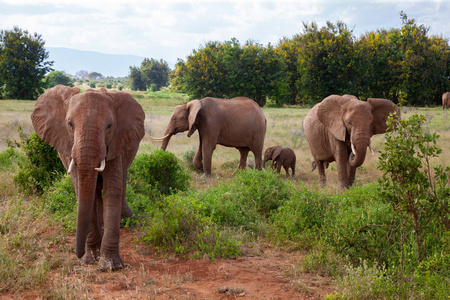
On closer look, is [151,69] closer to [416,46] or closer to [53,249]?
[416,46]

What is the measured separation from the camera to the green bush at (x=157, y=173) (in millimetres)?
8672

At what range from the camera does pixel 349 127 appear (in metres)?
9.19

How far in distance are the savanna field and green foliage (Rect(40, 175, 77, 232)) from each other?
→ 0.02 m

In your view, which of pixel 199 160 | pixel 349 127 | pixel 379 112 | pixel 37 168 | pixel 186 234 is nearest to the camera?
pixel 186 234

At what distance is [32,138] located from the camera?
8328mm

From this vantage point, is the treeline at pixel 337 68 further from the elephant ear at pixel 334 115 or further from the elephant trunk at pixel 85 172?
the elephant trunk at pixel 85 172

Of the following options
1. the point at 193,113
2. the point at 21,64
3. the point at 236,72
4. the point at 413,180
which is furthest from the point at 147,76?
the point at 413,180

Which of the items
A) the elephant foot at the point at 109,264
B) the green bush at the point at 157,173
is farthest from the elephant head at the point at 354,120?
the elephant foot at the point at 109,264

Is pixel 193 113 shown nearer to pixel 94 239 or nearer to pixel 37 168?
pixel 37 168

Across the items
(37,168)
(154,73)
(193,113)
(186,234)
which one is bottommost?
(186,234)

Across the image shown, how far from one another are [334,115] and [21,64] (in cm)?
4256

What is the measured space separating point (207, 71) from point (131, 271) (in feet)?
117

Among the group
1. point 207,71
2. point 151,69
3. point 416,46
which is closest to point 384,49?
point 416,46

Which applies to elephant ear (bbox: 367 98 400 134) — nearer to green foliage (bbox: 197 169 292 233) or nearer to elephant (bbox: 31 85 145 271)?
green foliage (bbox: 197 169 292 233)
